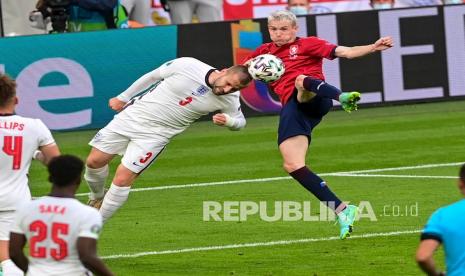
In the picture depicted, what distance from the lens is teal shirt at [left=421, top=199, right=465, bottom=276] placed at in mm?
6984

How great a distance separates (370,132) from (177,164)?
361cm

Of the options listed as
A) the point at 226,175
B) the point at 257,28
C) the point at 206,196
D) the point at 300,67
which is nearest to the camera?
the point at 300,67

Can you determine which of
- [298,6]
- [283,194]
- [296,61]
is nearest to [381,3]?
[298,6]

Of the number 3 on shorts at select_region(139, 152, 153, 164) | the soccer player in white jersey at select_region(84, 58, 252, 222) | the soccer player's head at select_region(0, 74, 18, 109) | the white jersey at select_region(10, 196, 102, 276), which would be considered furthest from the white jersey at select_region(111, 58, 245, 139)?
the white jersey at select_region(10, 196, 102, 276)

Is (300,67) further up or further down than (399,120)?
further up

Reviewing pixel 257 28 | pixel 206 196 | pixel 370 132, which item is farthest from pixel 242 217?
pixel 257 28

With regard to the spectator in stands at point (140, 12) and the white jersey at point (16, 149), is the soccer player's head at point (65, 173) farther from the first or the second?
the spectator in stands at point (140, 12)

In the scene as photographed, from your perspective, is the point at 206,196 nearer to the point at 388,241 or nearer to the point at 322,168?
the point at 322,168

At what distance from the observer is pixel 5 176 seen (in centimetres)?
940

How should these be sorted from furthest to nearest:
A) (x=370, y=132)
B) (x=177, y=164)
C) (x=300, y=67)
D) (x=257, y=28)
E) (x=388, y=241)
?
(x=257, y=28)
(x=370, y=132)
(x=177, y=164)
(x=300, y=67)
(x=388, y=241)

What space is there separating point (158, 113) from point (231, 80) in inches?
34.8

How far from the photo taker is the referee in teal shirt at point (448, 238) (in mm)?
6988

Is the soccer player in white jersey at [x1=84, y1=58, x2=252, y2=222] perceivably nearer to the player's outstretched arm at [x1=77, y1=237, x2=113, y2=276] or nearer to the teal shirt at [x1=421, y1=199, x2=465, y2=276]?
the player's outstretched arm at [x1=77, y1=237, x2=113, y2=276]

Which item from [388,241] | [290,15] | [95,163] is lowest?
[388,241]
